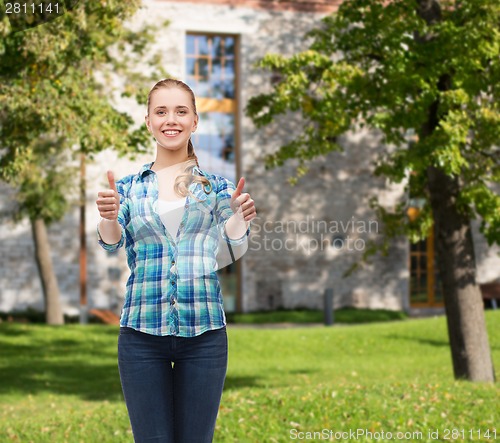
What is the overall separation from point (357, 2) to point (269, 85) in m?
14.6

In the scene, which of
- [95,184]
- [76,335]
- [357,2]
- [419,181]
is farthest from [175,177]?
[95,184]

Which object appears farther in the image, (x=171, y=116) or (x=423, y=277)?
(x=423, y=277)

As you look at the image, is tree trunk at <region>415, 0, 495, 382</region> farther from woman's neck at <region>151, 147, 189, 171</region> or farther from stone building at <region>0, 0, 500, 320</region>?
stone building at <region>0, 0, 500, 320</region>

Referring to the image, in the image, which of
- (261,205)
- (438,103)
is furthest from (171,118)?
(261,205)

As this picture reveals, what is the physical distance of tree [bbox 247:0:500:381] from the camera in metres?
9.41

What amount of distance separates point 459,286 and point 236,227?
8302 millimetres

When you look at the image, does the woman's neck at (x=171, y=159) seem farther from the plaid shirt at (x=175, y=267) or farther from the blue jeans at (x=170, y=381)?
the blue jeans at (x=170, y=381)

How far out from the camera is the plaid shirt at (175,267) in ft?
9.42

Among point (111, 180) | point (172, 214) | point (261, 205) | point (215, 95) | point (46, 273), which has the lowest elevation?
point (46, 273)

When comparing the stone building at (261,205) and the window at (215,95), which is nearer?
the stone building at (261,205)

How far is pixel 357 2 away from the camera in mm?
10703

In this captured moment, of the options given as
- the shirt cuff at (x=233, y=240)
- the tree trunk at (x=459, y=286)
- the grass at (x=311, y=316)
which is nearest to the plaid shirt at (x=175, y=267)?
the shirt cuff at (x=233, y=240)

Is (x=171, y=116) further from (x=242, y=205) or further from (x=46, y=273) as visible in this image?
(x=46, y=273)

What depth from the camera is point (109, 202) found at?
9.18 feet
